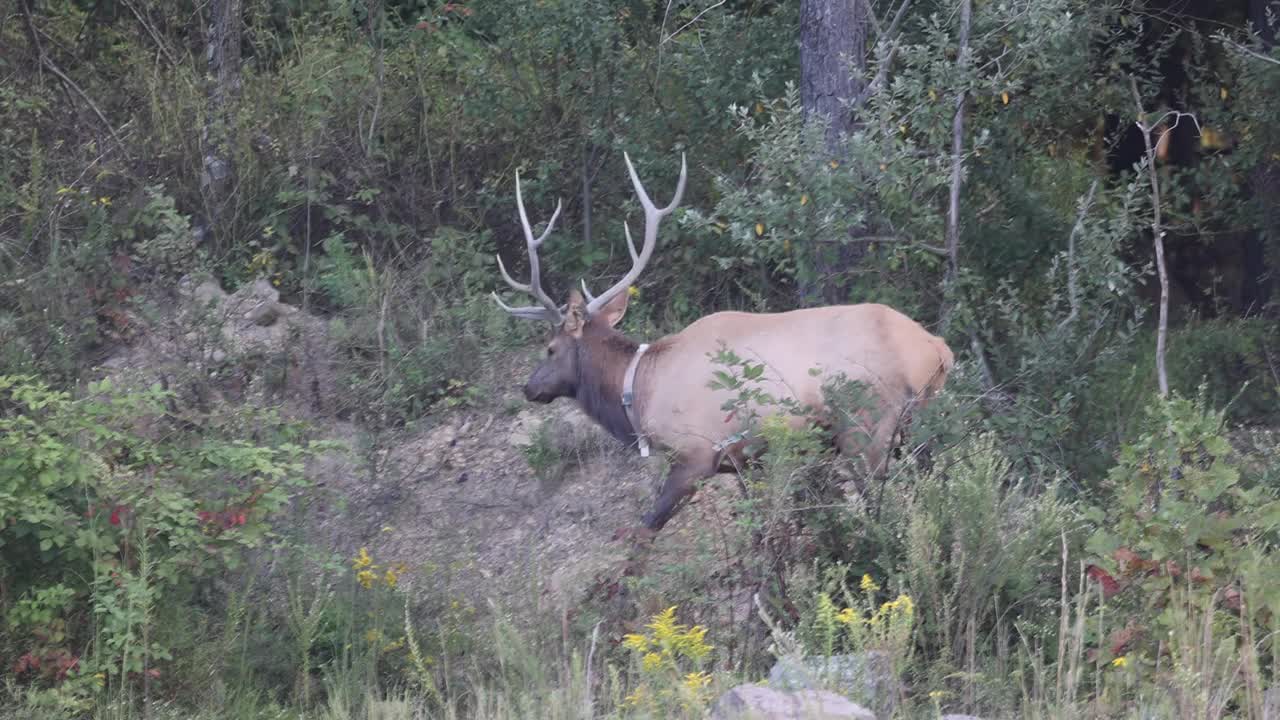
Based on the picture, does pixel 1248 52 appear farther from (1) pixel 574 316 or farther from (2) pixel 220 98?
(2) pixel 220 98

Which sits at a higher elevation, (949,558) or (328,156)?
(328,156)

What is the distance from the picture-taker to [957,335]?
9469mm

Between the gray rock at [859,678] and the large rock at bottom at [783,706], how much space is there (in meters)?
0.22

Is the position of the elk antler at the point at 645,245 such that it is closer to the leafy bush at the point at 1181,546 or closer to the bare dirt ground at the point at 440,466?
the bare dirt ground at the point at 440,466

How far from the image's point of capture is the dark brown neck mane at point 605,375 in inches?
360

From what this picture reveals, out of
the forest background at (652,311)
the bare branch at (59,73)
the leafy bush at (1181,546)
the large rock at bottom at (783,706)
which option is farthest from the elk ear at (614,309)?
the bare branch at (59,73)

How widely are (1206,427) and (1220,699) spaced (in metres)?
1.32

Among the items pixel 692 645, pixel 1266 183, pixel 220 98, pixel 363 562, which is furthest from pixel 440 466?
pixel 1266 183

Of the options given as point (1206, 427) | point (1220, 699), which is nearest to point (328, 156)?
point (1206, 427)

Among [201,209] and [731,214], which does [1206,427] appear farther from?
[201,209]

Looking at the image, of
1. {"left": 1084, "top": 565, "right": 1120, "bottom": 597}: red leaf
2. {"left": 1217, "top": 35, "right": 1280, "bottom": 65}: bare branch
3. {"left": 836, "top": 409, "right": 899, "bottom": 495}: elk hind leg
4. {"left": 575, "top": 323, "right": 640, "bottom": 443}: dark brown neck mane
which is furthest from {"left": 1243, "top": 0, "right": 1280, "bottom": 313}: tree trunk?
{"left": 1084, "top": 565, "right": 1120, "bottom": 597}: red leaf

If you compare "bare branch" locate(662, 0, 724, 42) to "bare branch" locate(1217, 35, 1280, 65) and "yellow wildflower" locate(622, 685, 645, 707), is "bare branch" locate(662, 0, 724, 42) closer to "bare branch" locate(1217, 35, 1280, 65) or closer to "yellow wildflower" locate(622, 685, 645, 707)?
"bare branch" locate(1217, 35, 1280, 65)

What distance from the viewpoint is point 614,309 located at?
373 inches

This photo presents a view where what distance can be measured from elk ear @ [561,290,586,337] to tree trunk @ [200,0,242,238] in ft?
12.2
